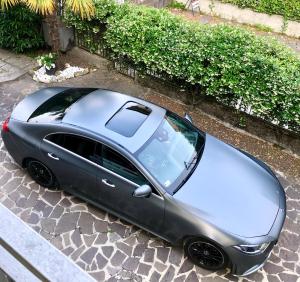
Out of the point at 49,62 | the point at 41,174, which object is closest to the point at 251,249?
the point at 41,174

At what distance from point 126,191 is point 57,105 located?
2.15 m

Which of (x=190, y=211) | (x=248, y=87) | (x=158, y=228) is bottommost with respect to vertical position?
(x=158, y=228)

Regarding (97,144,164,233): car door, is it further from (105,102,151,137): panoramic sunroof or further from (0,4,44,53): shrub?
(0,4,44,53): shrub

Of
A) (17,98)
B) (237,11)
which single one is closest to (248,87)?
(17,98)

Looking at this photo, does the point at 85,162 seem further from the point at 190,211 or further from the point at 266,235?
the point at 266,235

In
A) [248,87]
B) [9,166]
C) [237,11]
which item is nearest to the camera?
[9,166]

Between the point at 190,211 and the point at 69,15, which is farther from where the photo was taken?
the point at 69,15

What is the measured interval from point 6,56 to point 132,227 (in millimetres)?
7075

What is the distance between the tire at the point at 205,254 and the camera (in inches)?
221

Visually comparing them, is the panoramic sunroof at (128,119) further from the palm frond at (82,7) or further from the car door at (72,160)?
the palm frond at (82,7)

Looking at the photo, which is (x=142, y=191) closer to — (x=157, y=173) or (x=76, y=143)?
(x=157, y=173)

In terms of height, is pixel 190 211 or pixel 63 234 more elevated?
pixel 190 211

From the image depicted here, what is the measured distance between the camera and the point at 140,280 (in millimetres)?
5875

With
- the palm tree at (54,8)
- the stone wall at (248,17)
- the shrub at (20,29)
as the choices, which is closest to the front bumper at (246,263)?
the palm tree at (54,8)
